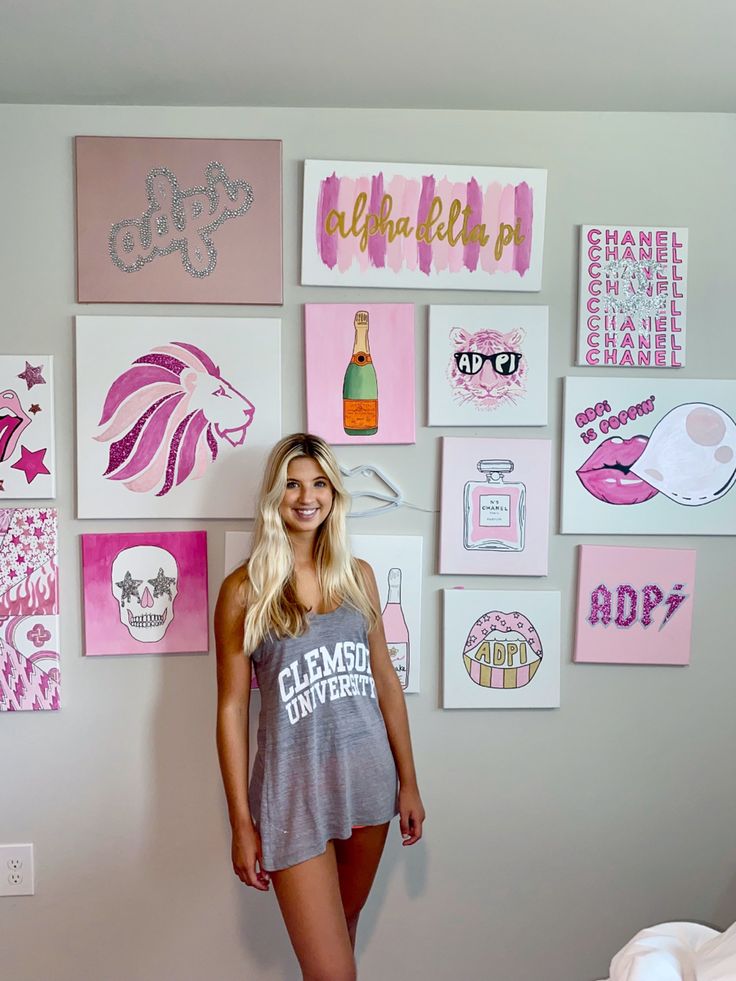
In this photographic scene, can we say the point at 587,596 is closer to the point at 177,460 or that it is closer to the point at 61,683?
the point at 177,460

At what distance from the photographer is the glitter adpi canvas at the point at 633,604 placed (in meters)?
2.04

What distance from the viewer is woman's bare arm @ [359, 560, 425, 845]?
1874 mm

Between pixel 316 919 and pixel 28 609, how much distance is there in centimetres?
97

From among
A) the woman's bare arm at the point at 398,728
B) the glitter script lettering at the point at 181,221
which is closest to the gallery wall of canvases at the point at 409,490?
the glitter script lettering at the point at 181,221

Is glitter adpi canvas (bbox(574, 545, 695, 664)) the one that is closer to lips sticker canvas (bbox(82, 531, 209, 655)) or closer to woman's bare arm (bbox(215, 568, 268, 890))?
woman's bare arm (bbox(215, 568, 268, 890))

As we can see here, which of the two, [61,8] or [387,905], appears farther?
[387,905]

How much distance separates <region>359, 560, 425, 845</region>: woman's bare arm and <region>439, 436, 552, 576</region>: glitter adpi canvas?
27cm

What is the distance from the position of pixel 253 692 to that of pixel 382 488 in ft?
1.91

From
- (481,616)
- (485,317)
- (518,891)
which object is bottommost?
(518,891)

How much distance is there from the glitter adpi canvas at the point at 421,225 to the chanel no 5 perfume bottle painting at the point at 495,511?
1.50 ft

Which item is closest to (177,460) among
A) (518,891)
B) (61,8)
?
(61,8)

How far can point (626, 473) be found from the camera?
204 cm

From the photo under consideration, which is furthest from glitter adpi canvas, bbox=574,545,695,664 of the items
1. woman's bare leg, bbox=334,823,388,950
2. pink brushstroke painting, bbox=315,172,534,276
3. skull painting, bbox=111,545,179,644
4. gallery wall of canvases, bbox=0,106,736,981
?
skull painting, bbox=111,545,179,644

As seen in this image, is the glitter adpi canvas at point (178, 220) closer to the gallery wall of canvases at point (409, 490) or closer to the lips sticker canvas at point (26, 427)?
the gallery wall of canvases at point (409, 490)
